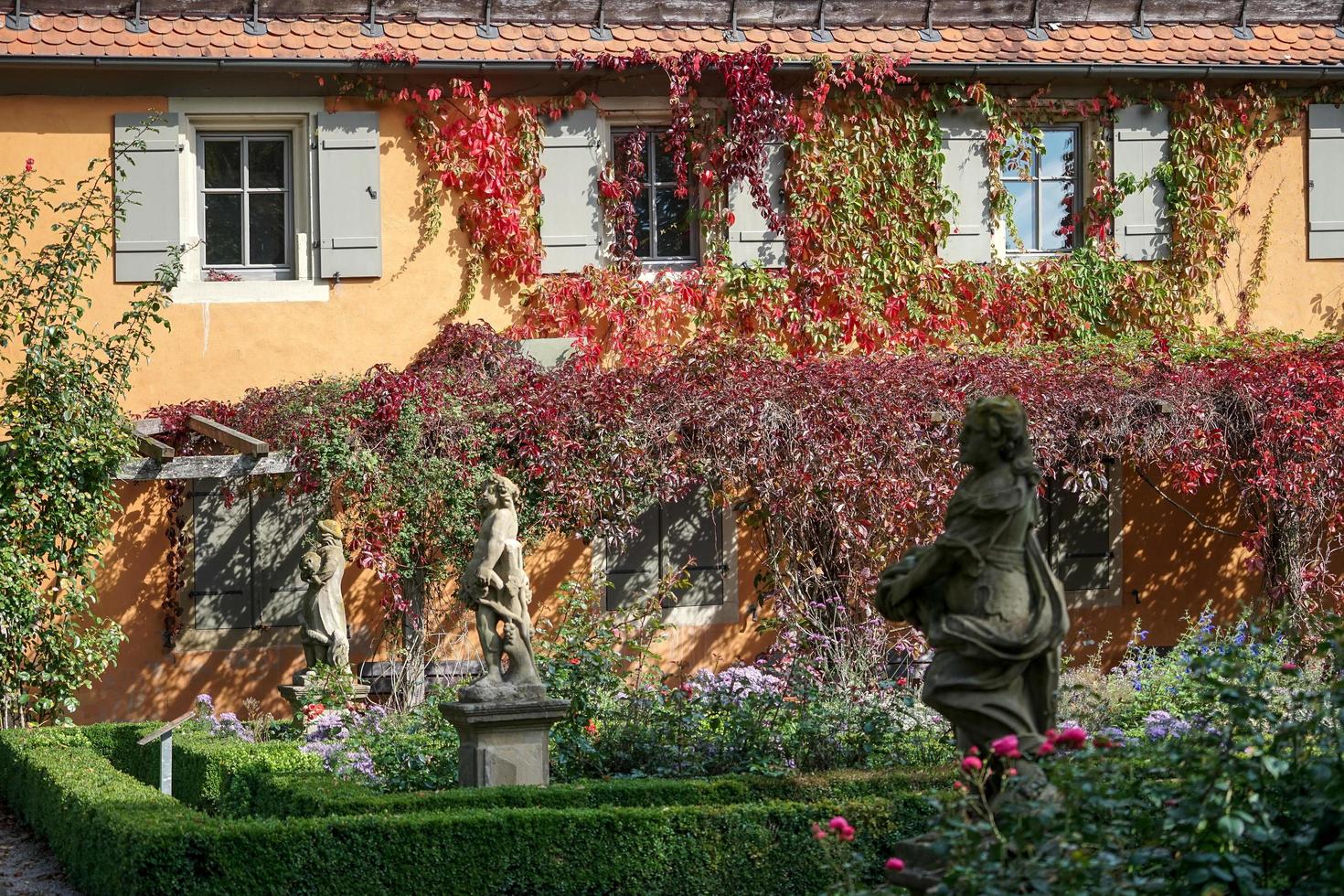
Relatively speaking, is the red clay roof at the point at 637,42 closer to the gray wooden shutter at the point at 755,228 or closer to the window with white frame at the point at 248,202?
the window with white frame at the point at 248,202

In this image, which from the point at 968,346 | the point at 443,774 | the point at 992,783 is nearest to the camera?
the point at 992,783

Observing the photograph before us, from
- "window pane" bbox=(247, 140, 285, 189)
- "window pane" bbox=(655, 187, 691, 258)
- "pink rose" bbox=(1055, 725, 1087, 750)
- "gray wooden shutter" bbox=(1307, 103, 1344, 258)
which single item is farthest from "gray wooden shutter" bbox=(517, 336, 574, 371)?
"pink rose" bbox=(1055, 725, 1087, 750)

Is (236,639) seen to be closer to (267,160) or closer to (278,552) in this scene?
(278,552)

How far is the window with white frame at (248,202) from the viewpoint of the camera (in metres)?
13.9

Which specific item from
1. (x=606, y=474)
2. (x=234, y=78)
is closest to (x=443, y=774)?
(x=606, y=474)

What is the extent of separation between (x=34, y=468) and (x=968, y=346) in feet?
22.1

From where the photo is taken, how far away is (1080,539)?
1483cm

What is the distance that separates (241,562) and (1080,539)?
22.0 feet

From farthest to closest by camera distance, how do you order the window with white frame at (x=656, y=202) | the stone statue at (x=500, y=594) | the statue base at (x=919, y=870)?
the window with white frame at (x=656, y=202)
the stone statue at (x=500, y=594)
the statue base at (x=919, y=870)

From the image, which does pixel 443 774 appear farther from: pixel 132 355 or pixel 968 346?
pixel 968 346

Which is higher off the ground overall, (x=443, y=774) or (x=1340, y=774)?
(x=1340, y=774)

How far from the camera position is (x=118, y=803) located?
8602 mm

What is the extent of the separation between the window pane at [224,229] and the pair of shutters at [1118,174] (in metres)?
5.54

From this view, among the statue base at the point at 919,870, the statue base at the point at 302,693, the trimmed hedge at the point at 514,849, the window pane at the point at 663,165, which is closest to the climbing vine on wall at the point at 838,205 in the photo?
the window pane at the point at 663,165
